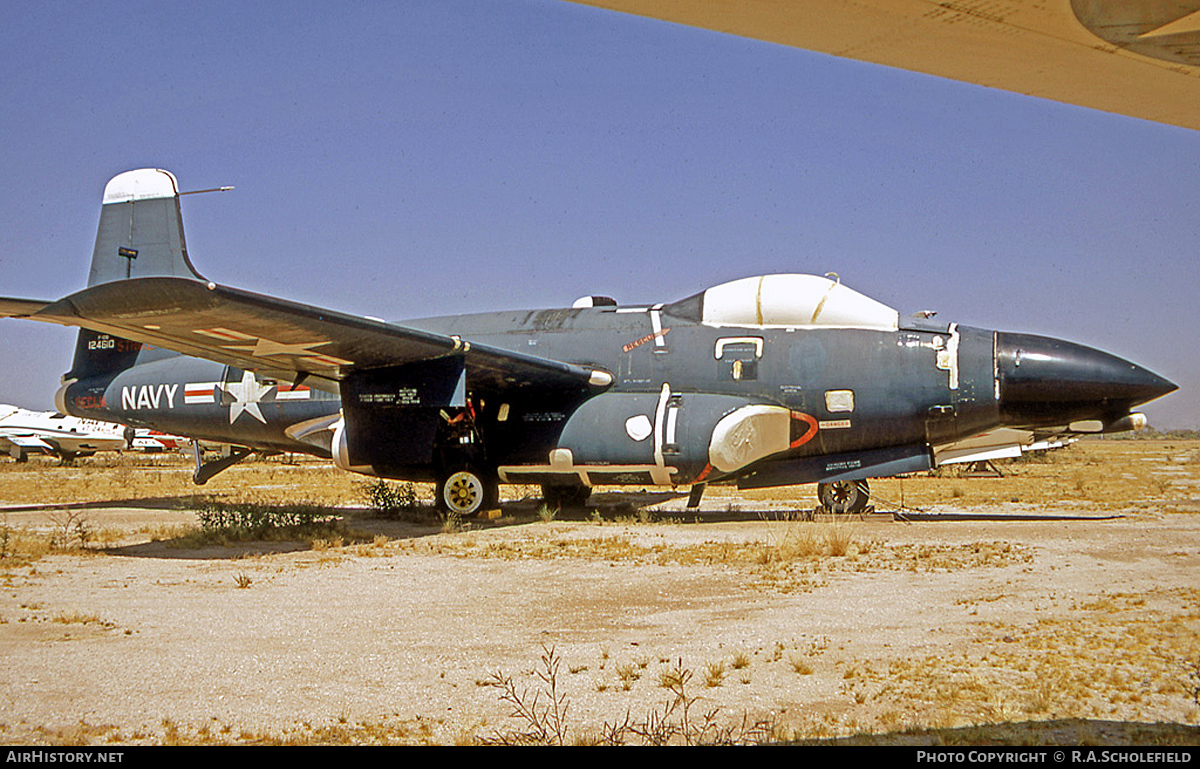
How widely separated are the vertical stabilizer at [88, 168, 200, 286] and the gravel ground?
6826mm

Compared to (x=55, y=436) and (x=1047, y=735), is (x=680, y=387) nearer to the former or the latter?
(x=1047, y=735)

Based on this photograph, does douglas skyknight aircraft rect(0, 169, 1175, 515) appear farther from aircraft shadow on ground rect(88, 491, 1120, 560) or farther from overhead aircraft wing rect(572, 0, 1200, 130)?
overhead aircraft wing rect(572, 0, 1200, 130)

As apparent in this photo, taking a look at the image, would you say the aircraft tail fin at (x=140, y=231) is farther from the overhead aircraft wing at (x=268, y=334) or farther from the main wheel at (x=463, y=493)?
the main wheel at (x=463, y=493)

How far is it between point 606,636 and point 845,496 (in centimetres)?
992

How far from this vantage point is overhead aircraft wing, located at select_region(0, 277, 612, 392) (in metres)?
9.93

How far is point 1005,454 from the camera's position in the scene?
2192 cm

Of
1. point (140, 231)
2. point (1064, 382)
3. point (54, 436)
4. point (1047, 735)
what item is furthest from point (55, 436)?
point (1047, 735)

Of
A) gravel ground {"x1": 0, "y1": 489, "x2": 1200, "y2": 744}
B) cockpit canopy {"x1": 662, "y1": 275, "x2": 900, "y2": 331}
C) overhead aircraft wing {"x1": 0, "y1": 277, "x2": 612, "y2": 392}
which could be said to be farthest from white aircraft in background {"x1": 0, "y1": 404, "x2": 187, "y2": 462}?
cockpit canopy {"x1": 662, "y1": 275, "x2": 900, "y2": 331}

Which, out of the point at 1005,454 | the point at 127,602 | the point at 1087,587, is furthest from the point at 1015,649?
the point at 1005,454

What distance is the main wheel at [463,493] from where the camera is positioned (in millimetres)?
15398

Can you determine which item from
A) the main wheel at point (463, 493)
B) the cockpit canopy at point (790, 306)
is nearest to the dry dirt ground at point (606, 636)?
the main wheel at point (463, 493)

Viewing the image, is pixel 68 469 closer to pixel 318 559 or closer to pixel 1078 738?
pixel 318 559

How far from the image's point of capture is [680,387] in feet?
48.3

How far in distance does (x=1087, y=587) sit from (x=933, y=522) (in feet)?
21.1
